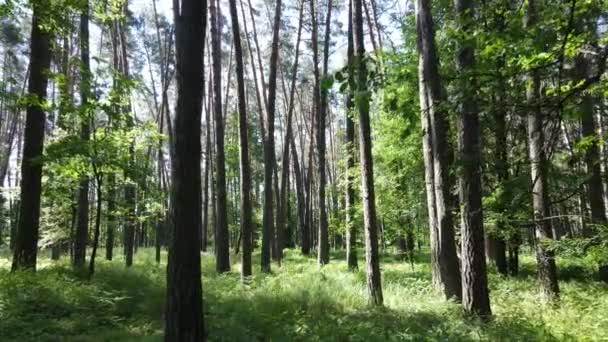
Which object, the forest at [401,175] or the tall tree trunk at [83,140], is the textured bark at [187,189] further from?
the tall tree trunk at [83,140]

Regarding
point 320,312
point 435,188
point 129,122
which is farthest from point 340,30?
point 320,312

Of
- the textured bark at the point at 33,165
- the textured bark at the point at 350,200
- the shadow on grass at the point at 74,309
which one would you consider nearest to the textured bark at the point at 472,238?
the shadow on grass at the point at 74,309

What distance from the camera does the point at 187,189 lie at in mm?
4766

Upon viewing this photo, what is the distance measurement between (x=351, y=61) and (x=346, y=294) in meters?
6.58

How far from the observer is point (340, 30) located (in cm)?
2333

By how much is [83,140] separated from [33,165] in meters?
1.23

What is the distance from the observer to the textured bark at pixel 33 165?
8766mm

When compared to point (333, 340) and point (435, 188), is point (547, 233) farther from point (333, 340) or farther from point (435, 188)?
point (333, 340)

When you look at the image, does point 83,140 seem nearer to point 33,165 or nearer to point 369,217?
point 33,165

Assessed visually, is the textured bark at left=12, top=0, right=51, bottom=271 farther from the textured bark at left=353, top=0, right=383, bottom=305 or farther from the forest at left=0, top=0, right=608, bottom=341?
the textured bark at left=353, top=0, right=383, bottom=305

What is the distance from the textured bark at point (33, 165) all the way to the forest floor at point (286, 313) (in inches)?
25.7

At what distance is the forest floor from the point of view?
583 cm

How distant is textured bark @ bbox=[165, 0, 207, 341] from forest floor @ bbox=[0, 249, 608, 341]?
133 cm

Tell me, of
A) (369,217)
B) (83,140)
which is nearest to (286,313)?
(369,217)
